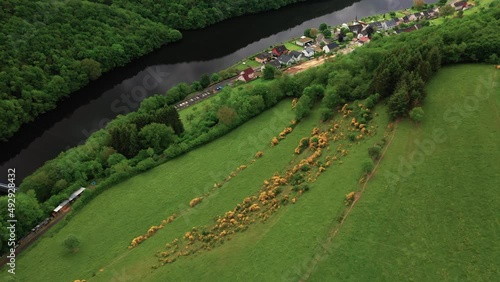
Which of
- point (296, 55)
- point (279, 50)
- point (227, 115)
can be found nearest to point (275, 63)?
point (296, 55)

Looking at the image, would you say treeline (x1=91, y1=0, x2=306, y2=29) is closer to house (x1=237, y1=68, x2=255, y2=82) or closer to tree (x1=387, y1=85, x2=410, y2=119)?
house (x1=237, y1=68, x2=255, y2=82)

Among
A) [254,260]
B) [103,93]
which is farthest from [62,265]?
[103,93]

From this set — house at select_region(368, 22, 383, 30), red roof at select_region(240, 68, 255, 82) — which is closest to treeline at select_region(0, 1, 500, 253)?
red roof at select_region(240, 68, 255, 82)

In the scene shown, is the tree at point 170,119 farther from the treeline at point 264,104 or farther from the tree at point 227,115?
the tree at point 227,115

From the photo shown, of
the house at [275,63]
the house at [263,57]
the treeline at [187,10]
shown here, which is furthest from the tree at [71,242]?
the treeline at [187,10]

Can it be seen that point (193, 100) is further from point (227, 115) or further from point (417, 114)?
point (417, 114)
